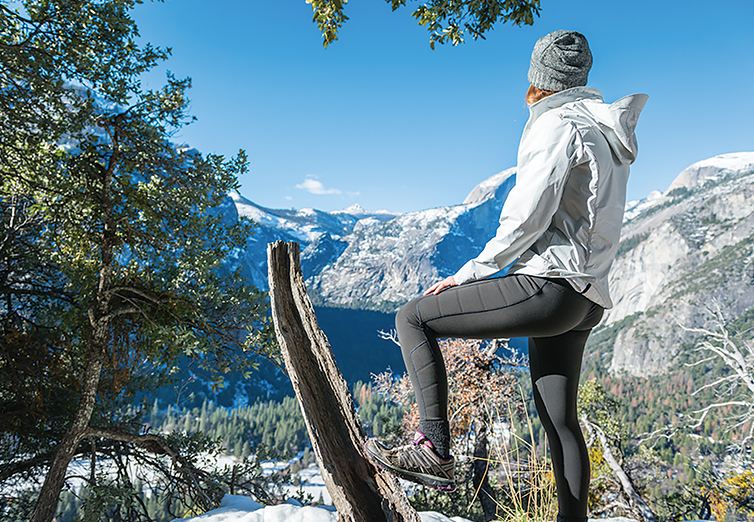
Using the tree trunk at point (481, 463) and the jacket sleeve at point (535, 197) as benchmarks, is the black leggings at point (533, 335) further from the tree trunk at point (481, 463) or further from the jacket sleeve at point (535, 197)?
the tree trunk at point (481, 463)

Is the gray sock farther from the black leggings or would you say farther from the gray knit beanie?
the gray knit beanie

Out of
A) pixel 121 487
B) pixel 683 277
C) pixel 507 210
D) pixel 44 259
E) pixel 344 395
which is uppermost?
pixel 683 277

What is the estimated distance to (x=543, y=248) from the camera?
1294 mm

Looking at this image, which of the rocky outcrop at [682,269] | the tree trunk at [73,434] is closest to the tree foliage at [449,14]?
the tree trunk at [73,434]

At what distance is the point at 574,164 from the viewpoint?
4.16ft

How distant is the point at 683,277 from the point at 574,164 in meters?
165

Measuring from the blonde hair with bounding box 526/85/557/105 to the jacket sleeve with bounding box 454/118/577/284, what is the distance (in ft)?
0.98

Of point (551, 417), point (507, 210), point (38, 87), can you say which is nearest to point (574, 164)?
point (507, 210)

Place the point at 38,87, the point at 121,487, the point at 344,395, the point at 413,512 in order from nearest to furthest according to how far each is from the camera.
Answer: the point at 413,512
the point at 344,395
the point at 38,87
the point at 121,487

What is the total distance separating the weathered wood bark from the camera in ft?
5.45

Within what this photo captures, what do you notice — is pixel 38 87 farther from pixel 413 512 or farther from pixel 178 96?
pixel 413 512

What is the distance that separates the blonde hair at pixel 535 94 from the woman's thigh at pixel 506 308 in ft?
2.43

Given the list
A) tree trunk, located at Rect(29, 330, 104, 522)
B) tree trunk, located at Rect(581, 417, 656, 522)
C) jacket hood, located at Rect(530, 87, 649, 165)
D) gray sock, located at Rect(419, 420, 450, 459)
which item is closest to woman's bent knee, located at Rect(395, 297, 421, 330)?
gray sock, located at Rect(419, 420, 450, 459)

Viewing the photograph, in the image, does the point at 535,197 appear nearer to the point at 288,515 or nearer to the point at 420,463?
the point at 420,463
